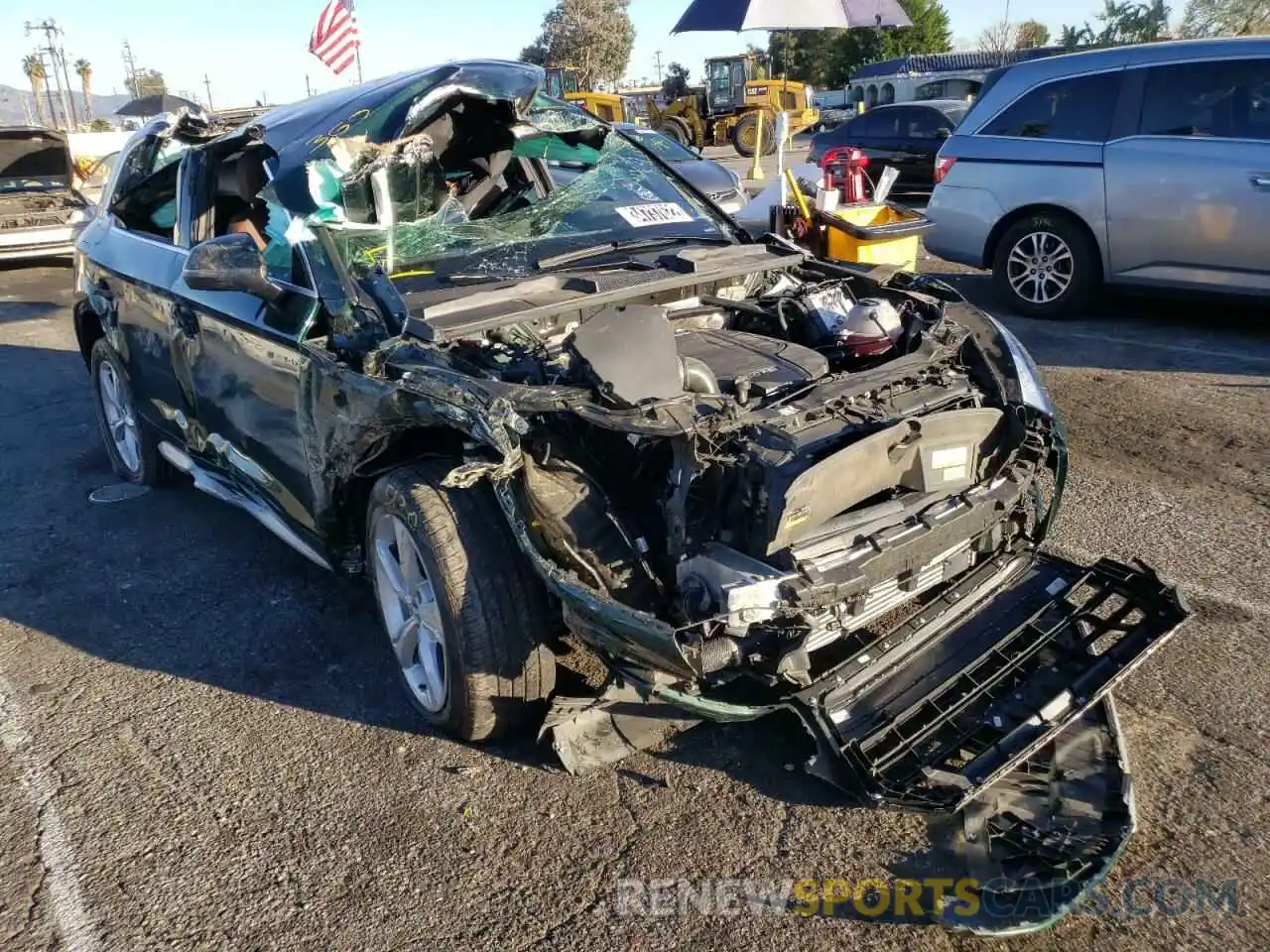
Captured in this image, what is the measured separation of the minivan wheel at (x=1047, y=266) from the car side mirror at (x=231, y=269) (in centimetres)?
613

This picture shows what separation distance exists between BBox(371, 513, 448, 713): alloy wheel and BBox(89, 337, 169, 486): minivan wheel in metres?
2.49

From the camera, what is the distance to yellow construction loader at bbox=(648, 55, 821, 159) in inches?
1029

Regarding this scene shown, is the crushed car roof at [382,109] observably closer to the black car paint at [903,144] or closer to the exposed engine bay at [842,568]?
the exposed engine bay at [842,568]

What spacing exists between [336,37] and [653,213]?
26.2 feet

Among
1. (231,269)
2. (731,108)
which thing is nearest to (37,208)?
(231,269)

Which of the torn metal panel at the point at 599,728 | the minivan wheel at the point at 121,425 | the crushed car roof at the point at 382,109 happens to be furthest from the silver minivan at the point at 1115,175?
the minivan wheel at the point at 121,425

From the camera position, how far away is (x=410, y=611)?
3.26 meters

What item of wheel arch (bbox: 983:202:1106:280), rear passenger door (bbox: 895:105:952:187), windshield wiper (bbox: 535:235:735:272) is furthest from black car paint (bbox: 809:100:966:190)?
windshield wiper (bbox: 535:235:735:272)

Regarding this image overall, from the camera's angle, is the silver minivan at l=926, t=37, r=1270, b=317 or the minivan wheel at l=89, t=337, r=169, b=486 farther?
the silver minivan at l=926, t=37, r=1270, b=317

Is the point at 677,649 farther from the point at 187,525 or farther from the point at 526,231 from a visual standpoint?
the point at 187,525

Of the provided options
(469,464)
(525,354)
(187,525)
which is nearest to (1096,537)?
(525,354)

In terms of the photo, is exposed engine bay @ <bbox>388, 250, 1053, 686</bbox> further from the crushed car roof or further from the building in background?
the building in background

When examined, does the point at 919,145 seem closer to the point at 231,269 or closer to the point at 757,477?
the point at 231,269

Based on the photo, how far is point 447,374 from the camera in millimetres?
2885
